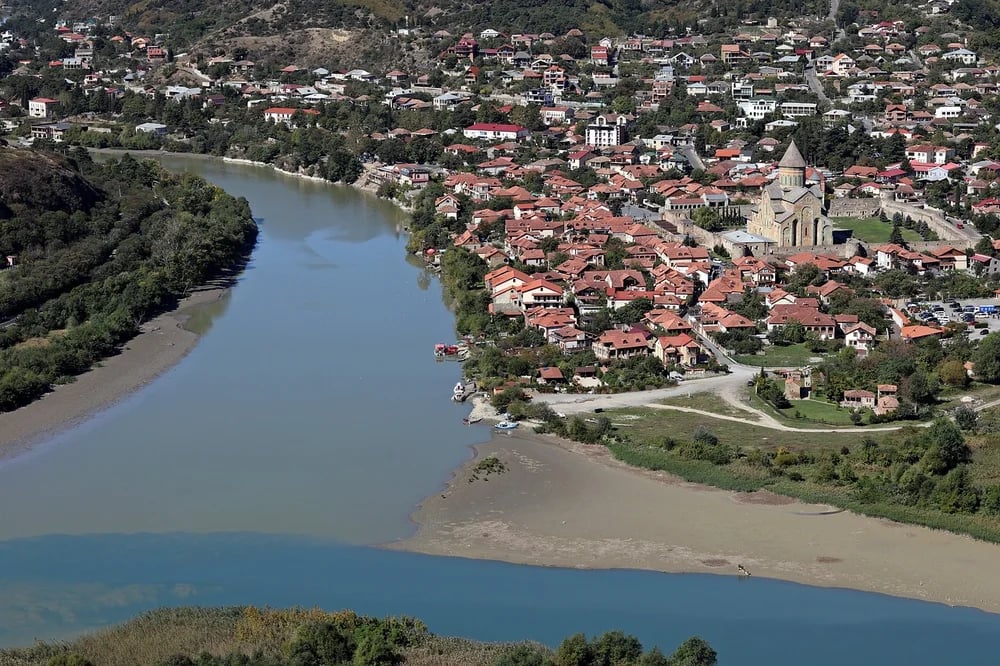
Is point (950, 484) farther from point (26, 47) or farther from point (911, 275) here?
point (26, 47)

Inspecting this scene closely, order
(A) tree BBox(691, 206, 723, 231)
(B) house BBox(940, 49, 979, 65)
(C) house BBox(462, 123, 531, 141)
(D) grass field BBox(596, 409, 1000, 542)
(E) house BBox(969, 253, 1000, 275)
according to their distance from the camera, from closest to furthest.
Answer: (D) grass field BBox(596, 409, 1000, 542), (E) house BBox(969, 253, 1000, 275), (A) tree BBox(691, 206, 723, 231), (C) house BBox(462, 123, 531, 141), (B) house BBox(940, 49, 979, 65)

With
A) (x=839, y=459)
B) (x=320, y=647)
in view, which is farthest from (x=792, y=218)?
(x=320, y=647)

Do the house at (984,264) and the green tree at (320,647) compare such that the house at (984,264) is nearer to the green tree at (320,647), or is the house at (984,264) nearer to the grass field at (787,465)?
the grass field at (787,465)

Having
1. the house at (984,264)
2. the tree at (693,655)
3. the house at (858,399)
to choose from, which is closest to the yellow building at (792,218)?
the house at (984,264)

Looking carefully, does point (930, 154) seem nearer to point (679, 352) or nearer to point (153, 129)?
point (679, 352)

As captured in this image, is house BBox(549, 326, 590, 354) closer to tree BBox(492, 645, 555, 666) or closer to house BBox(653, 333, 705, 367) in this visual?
house BBox(653, 333, 705, 367)

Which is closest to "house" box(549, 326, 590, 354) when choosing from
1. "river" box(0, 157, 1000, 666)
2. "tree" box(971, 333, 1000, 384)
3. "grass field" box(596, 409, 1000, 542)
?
"river" box(0, 157, 1000, 666)

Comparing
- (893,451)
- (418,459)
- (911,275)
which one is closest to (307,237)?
(911,275)
